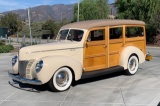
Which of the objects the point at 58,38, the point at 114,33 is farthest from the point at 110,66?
the point at 58,38

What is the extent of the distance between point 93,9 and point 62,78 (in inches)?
1335

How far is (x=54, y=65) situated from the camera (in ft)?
24.7

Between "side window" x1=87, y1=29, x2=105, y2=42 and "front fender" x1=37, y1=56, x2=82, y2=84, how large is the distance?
95cm

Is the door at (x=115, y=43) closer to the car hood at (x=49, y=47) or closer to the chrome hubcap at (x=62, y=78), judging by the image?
the car hood at (x=49, y=47)

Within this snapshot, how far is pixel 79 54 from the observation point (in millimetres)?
8344

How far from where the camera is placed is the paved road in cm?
677

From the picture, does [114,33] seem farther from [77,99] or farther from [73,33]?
[77,99]

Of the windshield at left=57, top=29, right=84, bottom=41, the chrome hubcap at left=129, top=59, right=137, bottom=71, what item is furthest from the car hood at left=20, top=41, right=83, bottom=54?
the chrome hubcap at left=129, top=59, right=137, bottom=71

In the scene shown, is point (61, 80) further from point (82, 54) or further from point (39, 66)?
point (82, 54)

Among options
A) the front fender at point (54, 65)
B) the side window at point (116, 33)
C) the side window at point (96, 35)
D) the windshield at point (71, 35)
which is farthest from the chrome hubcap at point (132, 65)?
the front fender at point (54, 65)

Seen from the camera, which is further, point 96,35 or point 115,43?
point 115,43

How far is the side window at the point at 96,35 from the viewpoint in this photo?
Answer: 340 inches

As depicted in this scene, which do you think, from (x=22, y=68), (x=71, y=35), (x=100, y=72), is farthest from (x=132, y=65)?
(x=22, y=68)

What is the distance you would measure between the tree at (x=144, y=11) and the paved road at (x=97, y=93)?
21121mm
